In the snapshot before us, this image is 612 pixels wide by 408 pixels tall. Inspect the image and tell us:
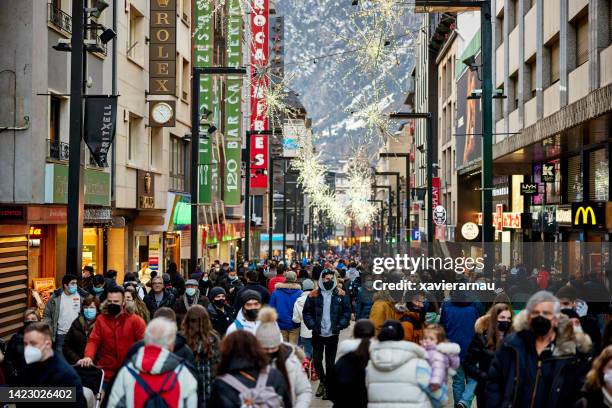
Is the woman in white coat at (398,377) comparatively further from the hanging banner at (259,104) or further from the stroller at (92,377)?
the hanging banner at (259,104)

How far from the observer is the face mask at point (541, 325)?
7.56 meters

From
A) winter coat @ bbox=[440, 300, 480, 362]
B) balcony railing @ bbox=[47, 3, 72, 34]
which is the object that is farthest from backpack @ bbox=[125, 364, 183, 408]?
balcony railing @ bbox=[47, 3, 72, 34]

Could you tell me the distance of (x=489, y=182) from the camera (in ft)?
64.0

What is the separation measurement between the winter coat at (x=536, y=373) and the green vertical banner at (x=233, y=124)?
4156 cm

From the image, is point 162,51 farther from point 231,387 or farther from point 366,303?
point 231,387

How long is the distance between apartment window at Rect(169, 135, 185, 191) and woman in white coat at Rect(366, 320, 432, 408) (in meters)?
30.1

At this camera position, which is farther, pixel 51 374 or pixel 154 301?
pixel 154 301

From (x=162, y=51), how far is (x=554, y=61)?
1183cm

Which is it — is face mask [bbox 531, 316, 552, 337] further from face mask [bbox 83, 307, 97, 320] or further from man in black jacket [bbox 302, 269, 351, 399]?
man in black jacket [bbox 302, 269, 351, 399]

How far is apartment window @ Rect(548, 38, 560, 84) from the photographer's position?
30469 mm

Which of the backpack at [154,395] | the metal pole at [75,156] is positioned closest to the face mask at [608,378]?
the backpack at [154,395]

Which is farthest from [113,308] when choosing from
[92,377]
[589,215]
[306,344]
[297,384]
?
[589,215]

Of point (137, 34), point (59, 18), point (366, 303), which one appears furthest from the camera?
point (137, 34)

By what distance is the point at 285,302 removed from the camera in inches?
635
